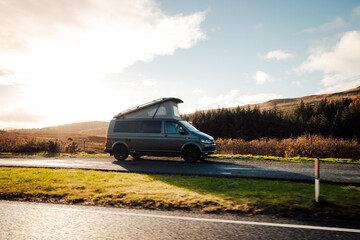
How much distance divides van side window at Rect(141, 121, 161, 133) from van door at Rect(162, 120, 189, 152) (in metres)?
0.43

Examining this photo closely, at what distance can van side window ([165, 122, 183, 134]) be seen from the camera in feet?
43.1

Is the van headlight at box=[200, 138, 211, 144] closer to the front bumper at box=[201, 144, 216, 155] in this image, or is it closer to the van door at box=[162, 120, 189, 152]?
the front bumper at box=[201, 144, 216, 155]

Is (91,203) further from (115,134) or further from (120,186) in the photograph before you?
(115,134)

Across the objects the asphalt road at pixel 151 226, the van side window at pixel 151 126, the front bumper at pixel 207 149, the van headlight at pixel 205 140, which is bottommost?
the asphalt road at pixel 151 226

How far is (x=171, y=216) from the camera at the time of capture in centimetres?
479

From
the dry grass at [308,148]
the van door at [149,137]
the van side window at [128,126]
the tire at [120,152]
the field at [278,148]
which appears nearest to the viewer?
the van door at [149,137]

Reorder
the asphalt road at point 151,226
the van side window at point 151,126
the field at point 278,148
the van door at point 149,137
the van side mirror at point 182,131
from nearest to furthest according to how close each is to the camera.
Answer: the asphalt road at point 151,226, the van side mirror at point 182,131, the van door at point 149,137, the van side window at point 151,126, the field at point 278,148

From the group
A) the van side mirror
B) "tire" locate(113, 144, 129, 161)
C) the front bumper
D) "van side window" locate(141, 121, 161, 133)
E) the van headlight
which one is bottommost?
"tire" locate(113, 144, 129, 161)

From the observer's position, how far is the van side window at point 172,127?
1315 cm

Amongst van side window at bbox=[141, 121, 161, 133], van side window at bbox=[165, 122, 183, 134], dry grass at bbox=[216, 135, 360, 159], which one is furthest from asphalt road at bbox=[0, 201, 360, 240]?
dry grass at bbox=[216, 135, 360, 159]

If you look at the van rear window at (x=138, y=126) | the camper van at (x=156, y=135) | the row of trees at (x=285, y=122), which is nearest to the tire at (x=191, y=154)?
the camper van at (x=156, y=135)

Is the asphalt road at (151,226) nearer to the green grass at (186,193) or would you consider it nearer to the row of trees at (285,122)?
the green grass at (186,193)

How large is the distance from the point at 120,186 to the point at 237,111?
77.8 ft

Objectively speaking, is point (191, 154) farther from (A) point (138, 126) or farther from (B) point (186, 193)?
(B) point (186, 193)
